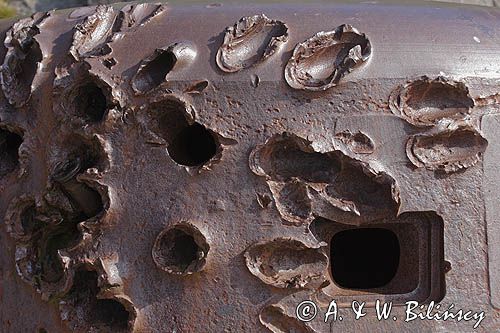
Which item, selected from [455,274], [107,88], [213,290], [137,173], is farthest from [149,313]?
[455,274]

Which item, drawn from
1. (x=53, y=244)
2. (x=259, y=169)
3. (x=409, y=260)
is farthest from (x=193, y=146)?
(x=409, y=260)

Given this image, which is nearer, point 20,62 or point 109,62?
point 109,62

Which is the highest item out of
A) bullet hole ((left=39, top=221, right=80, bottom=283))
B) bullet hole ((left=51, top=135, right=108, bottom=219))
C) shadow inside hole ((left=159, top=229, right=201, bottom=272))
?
bullet hole ((left=51, top=135, right=108, bottom=219))

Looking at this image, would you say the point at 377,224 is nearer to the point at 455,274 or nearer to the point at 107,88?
the point at 455,274

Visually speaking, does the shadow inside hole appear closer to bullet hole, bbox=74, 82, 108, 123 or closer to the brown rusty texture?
the brown rusty texture

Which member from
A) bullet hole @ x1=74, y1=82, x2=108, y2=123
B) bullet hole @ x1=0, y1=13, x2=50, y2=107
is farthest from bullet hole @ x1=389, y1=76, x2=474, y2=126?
bullet hole @ x1=0, y1=13, x2=50, y2=107

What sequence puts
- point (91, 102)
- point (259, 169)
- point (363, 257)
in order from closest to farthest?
1. point (259, 169)
2. point (91, 102)
3. point (363, 257)

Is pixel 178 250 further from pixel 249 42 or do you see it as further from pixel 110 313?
pixel 249 42
